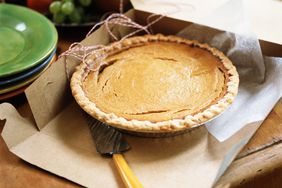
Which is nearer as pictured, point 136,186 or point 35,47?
point 136,186

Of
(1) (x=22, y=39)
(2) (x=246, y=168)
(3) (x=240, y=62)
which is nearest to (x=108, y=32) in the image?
(1) (x=22, y=39)

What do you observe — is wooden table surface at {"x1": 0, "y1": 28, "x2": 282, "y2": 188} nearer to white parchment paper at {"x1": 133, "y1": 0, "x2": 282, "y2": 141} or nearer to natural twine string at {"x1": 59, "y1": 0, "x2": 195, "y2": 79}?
white parchment paper at {"x1": 133, "y1": 0, "x2": 282, "y2": 141}

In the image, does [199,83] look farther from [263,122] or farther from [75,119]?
[75,119]

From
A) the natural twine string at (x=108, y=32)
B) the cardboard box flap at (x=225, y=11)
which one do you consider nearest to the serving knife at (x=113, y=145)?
the natural twine string at (x=108, y=32)

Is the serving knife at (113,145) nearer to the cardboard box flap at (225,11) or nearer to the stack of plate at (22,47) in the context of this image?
the stack of plate at (22,47)

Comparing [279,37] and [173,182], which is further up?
[279,37]

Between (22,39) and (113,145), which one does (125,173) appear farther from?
(22,39)

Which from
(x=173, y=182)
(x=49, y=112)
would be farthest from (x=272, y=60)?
(x=49, y=112)
